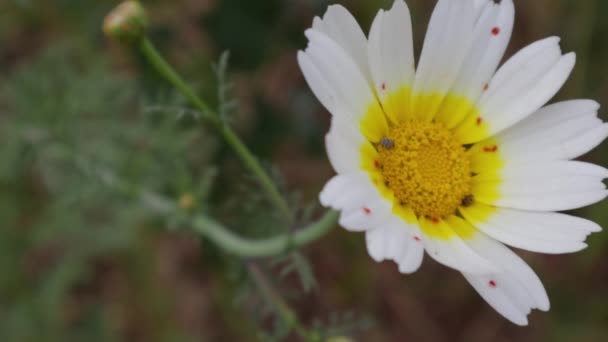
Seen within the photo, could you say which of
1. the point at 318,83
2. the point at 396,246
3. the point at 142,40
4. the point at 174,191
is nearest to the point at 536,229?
the point at 396,246

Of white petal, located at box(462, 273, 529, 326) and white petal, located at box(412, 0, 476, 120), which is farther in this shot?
white petal, located at box(412, 0, 476, 120)

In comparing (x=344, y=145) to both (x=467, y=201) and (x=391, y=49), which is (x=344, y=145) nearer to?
(x=391, y=49)

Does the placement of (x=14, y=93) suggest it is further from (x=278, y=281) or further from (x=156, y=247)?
(x=278, y=281)

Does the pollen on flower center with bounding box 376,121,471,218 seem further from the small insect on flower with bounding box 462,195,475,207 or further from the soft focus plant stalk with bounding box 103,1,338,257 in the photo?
the soft focus plant stalk with bounding box 103,1,338,257

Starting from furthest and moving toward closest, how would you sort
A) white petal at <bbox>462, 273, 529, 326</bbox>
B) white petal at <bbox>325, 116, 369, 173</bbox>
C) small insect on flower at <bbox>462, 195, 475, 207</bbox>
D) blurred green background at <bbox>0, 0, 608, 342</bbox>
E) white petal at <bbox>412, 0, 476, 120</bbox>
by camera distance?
blurred green background at <bbox>0, 0, 608, 342</bbox>, small insect on flower at <bbox>462, 195, 475, 207</bbox>, white petal at <bbox>412, 0, 476, 120</bbox>, white petal at <bbox>462, 273, 529, 326</bbox>, white petal at <bbox>325, 116, 369, 173</bbox>

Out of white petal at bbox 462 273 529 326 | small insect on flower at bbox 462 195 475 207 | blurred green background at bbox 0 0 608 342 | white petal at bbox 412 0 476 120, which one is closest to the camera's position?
white petal at bbox 462 273 529 326

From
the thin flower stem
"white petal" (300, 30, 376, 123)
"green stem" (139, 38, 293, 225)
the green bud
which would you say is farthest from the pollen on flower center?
the green bud

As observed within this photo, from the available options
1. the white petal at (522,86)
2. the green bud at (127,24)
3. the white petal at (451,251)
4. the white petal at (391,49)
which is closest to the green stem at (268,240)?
the white petal at (451,251)

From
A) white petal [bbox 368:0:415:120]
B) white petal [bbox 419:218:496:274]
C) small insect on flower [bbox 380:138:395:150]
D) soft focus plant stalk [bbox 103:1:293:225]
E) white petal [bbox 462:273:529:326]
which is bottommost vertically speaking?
white petal [bbox 462:273:529:326]
